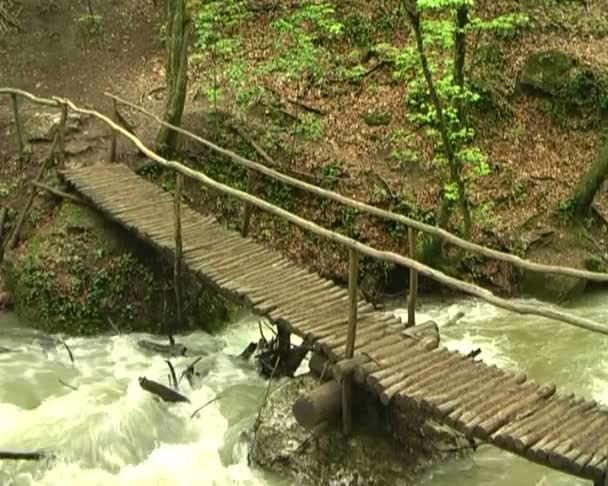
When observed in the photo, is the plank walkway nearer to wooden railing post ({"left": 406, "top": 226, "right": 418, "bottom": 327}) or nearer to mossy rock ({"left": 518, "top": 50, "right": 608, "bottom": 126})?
wooden railing post ({"left": 406, "top": 226, "right": 418, "bottom": 327})

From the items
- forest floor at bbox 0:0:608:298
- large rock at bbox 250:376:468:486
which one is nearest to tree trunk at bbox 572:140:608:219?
forest floor at bbox 0:0:608:298

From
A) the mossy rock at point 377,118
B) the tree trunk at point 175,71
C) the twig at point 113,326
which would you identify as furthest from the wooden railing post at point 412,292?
the mossy rock at point 377,118

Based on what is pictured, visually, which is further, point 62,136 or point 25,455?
point 62,136

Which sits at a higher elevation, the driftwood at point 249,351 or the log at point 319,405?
the log at point 319,405

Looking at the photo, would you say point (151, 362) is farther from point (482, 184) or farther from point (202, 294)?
point (482, 184)

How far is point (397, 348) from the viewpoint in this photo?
308 inches

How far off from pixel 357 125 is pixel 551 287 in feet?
15.5

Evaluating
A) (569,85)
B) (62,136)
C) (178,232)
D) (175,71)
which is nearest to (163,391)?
(178,232)

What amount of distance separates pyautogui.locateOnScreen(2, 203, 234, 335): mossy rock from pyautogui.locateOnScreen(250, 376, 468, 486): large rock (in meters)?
3.25

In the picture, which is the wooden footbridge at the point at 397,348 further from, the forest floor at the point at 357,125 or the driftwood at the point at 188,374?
the forest floor at the point at 357,125

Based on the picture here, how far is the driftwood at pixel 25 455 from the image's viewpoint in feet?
24.5

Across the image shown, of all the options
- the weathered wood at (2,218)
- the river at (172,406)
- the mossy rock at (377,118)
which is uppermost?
the mossy rock at (377,118)

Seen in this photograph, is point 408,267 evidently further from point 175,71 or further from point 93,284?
point 175,71

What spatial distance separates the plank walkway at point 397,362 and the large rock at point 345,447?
59 centimetres
